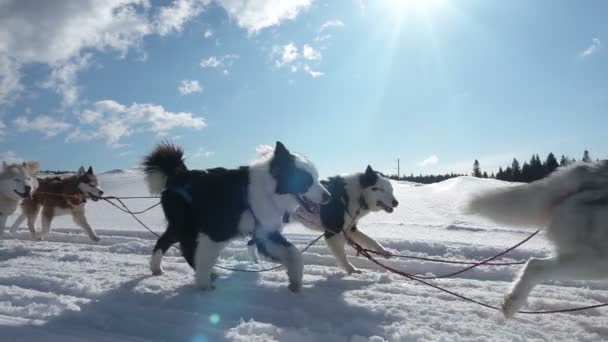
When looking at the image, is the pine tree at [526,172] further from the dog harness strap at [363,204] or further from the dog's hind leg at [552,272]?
the dog's hind leg at [552,272]

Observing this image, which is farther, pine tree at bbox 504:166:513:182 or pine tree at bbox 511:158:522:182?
pine tree at bbox 504:166:513:182

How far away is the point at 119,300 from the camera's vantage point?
387cm

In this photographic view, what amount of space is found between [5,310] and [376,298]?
10.9 ft

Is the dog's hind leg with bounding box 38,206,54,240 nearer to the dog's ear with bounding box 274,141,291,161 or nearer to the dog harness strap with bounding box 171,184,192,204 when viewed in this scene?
the dog harness strap with bounding box 171,184,192,204

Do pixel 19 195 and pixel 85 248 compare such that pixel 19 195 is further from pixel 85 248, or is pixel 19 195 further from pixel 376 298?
pixel 376 298

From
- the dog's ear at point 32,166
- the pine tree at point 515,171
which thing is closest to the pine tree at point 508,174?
the pine tree at point 515,171

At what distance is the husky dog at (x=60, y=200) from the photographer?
8.70 m

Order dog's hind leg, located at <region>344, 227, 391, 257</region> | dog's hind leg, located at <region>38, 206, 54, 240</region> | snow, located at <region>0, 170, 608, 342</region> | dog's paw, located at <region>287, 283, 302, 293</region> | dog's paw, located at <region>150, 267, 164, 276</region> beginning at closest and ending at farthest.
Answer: snow, located at <region>0, 170, 608, 342</region>, dog's paw, located at <region>287, 283, 302, 293</region>, dog's paw, located at <region>150, 267, 164, 276</region>, dog's hind leg, located at <region>344, 227, 391, 257</region>, dog's hind leg, located at <region>38, 206, 54, 240</region>

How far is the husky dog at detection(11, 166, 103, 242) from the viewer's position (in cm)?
870

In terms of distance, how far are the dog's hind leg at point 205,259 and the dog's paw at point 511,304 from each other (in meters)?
2.73

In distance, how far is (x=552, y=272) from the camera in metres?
3.25

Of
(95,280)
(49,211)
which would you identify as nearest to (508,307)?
(95,280)

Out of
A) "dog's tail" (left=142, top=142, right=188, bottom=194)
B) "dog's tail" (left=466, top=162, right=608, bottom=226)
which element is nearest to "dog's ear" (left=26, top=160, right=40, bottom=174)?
"dog's tail" (left=142, top=142, right=188, bottom=194)

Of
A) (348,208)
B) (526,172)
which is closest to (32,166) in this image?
(348,208)
